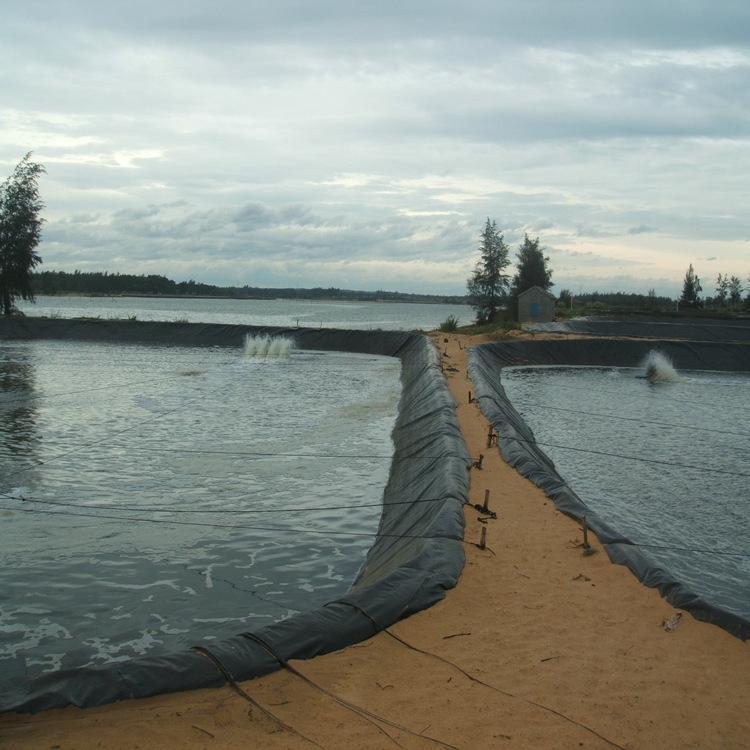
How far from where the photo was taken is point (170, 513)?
884 cm

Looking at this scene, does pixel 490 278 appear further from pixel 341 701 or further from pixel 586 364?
pixel 341 701

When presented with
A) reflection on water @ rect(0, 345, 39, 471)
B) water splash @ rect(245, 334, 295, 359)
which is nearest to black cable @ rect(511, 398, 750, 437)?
reflection on water @ rect(0, 345, 39, 471)

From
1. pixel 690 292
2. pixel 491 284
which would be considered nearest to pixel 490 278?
pixel 491 284

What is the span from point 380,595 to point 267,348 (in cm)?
2940

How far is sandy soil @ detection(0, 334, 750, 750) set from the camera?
370 cm

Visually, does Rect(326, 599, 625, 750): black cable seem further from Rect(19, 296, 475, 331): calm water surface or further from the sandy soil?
Rect(19, 296, 475, 331): calm water surface

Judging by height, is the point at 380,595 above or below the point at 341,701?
above

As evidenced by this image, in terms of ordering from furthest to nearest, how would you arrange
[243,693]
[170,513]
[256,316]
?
[256,316], [170,513], [243,693]

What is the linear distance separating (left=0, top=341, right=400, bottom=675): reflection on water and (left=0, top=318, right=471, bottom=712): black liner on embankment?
0.52 m

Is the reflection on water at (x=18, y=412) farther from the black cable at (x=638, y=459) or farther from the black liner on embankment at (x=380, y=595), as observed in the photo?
the black cable at (x=638, y=459)

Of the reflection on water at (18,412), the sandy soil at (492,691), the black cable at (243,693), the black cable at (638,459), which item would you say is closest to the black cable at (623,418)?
the black cable at (638,459)

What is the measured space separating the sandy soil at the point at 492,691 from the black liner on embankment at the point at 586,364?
16cm

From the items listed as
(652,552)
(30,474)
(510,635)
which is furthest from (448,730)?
(30,474)

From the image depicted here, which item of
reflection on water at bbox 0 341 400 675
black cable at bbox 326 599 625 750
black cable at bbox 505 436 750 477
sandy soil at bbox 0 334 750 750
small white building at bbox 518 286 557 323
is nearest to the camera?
sandy soil at bbox 0 334 750 750
